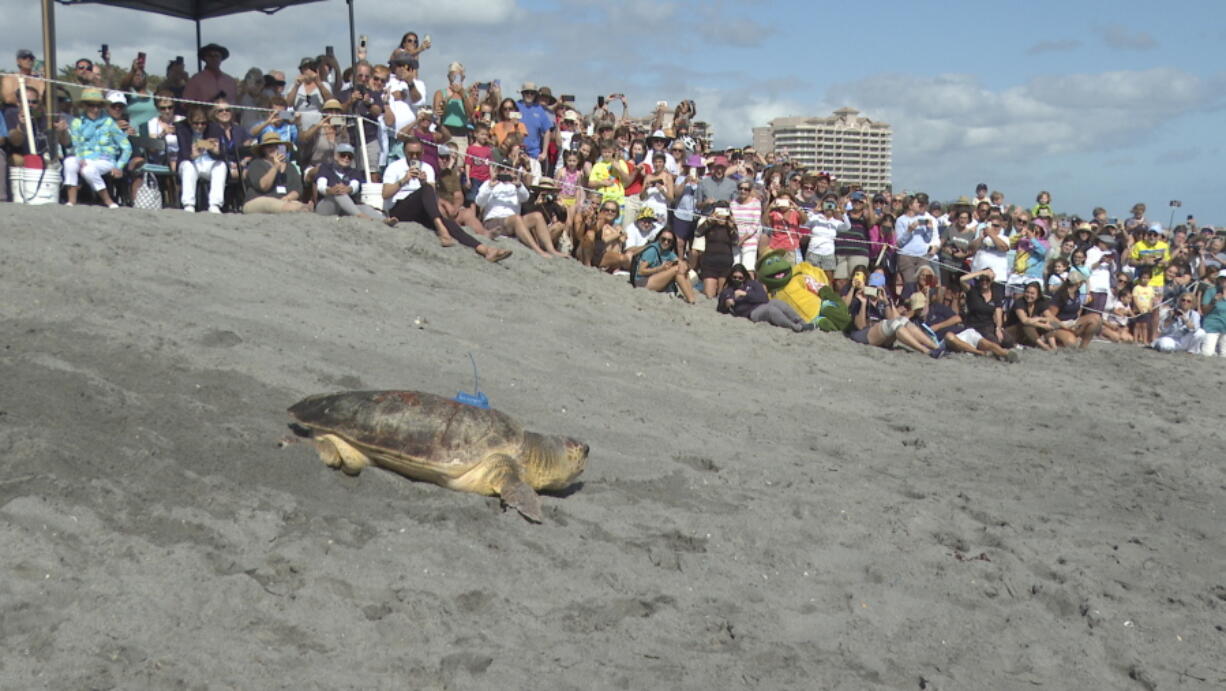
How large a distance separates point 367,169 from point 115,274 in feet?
13.8

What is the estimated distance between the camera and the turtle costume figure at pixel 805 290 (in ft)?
40.8

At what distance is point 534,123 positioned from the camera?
13461 millimetres

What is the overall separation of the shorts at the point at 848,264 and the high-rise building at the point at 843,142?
70.8ft

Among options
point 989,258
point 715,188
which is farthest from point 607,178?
point 989,258

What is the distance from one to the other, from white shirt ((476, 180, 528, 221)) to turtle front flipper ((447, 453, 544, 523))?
6.99 m

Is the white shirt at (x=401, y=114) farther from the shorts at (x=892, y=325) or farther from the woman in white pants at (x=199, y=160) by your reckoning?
the shorts at (x=892, y=325)

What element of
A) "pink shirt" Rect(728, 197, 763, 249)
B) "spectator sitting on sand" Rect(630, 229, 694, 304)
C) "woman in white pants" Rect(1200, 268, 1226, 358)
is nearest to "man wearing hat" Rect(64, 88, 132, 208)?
"spectator sitting on sand" Rect(630, 229, 694, 304)

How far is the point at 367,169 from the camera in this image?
11.7m

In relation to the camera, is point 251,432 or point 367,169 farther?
point 367,169

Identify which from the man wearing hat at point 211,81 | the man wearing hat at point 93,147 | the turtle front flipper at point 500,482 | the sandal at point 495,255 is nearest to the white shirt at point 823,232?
the sandal at point 495,255

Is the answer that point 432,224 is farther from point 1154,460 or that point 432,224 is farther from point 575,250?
point 1154,460

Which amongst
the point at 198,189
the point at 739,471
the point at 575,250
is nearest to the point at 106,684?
the point at 739,471

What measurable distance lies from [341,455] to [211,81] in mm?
6901

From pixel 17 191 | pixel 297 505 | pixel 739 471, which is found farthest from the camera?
pixel 17 191
